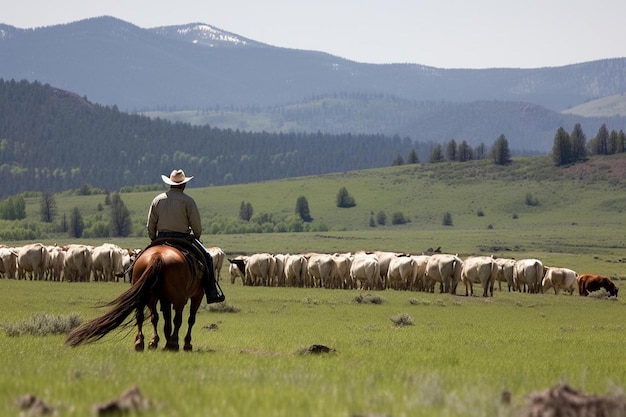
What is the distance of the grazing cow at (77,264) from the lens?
4341cm

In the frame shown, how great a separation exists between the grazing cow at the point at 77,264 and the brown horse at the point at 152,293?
2997 cm

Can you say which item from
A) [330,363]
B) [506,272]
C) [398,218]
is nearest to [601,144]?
[398,218]

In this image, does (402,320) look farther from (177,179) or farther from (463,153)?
(463,153)

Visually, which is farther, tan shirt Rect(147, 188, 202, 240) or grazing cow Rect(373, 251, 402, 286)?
grazing cow Rect(373, 251, 402, 286)

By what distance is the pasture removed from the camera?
7.77 meters

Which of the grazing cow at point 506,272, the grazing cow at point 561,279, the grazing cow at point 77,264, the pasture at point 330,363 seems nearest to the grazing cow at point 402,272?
the grazing cow at point 506,272

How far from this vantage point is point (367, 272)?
42969 millimetres

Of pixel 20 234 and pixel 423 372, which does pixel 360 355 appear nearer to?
pixel 423 372

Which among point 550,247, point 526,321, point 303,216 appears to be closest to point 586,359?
point 526,321

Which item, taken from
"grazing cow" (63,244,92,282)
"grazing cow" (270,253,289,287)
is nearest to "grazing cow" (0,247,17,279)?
"grazing cow" (63,244,92,282)

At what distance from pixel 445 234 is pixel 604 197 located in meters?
39.8

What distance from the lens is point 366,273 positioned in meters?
43.0

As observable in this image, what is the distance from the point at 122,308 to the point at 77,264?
30925mm

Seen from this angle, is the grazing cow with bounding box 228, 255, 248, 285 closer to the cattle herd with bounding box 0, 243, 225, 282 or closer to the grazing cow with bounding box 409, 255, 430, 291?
the cattle herd with bounding box 0, 243, 225, 282
